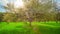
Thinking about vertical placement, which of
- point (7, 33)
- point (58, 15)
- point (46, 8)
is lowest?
point (7, 33)

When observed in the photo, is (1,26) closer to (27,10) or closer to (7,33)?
(7,33)

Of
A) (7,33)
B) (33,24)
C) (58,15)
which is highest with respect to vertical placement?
(58,15)

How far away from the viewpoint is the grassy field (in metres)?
1.56

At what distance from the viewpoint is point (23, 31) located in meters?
1.58

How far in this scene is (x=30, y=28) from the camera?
1.59 meters

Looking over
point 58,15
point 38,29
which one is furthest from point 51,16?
point 38,29

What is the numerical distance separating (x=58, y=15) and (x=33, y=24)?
1.18 ft

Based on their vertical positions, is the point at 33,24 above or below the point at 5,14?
below

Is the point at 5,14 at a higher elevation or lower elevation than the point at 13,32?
higher

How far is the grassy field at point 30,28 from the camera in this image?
61.5 inches

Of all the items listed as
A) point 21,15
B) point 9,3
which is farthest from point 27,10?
point 9,3

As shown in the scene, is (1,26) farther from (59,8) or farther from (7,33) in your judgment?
(59,8)

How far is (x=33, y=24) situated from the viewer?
158 centimetres

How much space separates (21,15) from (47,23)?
0.36 m
